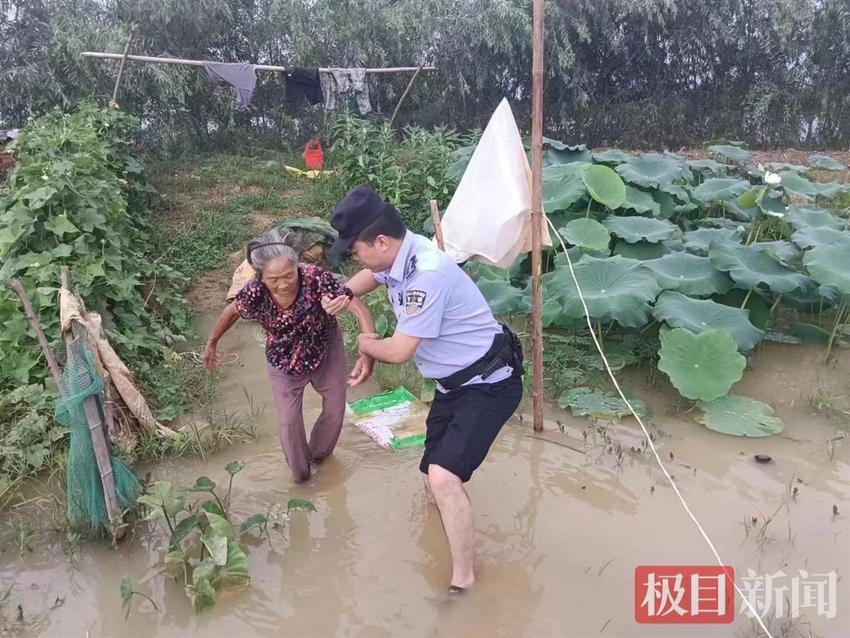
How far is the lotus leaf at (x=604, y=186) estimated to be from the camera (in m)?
6.15

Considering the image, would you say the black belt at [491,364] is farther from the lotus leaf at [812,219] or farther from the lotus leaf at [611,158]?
the lotus leaf at [611,158]

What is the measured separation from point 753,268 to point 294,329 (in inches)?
143

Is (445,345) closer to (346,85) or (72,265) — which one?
(72,265)

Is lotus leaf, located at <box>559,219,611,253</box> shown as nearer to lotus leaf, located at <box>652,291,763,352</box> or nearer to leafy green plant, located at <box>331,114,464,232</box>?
lotus leaf, located at <box>652,291,763,352</box>

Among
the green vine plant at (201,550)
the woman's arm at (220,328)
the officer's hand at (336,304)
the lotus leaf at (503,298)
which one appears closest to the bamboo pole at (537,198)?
the lotus leaf at (503,298)

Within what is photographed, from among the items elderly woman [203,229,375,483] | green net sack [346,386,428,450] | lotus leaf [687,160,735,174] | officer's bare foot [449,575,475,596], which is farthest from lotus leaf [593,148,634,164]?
officer's bare foot [449,575,475,596]

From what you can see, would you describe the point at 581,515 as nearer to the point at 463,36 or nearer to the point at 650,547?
the point at 650,547

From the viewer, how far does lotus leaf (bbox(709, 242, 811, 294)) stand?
16.2 ft

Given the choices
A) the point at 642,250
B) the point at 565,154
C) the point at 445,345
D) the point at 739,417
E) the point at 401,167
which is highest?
the point at 445,345

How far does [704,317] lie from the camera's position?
4.82 metres

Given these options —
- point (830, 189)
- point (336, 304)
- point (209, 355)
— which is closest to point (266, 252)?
point (336, 304)

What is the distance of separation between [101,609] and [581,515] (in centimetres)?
227

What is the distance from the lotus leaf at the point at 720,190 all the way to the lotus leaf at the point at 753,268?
140cm

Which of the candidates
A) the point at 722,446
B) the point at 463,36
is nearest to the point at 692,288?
the point at 722,446
